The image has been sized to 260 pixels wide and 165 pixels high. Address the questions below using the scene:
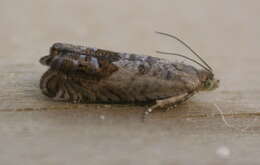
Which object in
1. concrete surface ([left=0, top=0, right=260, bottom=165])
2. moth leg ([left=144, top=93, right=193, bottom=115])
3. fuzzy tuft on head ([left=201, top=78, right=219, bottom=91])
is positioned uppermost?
fuzzy tuft on head ([left=201, top=78, right=219, bottom=91])

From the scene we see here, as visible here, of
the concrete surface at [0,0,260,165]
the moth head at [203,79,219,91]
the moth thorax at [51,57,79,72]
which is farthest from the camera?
the moth head at [203,79,219,91]

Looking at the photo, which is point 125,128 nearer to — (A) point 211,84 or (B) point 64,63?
(B) point 64,63

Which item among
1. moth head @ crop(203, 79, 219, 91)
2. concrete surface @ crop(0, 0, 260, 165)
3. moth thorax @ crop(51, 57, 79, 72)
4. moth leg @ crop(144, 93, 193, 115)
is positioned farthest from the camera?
moth head @ crop(203, 79, 219, 91)

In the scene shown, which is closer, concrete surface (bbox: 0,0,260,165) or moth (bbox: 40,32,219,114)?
concrete surface (bbox: 0,0,260,165)

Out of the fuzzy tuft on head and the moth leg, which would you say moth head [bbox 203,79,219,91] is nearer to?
the fuzzy tuft on head

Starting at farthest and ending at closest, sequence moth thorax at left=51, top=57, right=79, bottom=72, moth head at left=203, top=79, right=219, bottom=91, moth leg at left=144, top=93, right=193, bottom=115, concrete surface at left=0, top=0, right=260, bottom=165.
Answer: moth head at left=203, top=79, right=219, bottom=91 < moth thorax at left=51, top=57, right=79, bottom=72 < moth leg at left=144, top=93, right=193, bottom=115 < concrete surface at left=0, top=0, right=260, bottom=165

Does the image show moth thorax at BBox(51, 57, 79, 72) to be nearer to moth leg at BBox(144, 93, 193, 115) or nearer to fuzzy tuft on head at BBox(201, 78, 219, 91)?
moth leg at BBox(144, 93, 193, 115)

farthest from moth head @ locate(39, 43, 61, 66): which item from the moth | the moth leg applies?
the moth leg

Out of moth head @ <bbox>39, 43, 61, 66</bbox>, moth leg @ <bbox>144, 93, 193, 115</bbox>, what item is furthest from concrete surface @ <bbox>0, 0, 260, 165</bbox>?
moth head @ <bbox>39, 43, 61, 66</bbox>

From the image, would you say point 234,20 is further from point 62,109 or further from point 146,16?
point 62,109

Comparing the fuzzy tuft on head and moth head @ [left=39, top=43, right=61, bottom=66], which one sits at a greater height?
moth head @ [left=39, top=43, right=61, bottom=66]
